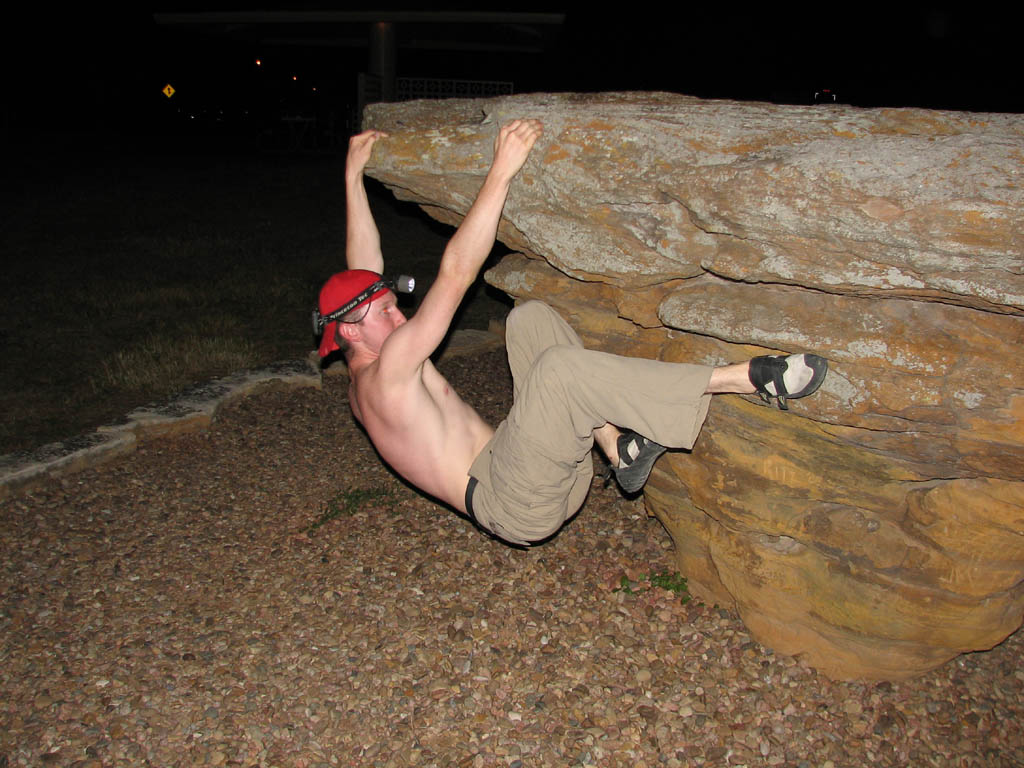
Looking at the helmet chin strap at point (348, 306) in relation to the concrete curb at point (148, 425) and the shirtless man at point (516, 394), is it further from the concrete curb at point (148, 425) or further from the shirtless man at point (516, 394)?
the concrete curb at point (148, 425)

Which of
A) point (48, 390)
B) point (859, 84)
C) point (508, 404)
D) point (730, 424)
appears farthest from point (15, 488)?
point (859, 84)

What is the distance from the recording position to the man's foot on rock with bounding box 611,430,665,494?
3.19 metres

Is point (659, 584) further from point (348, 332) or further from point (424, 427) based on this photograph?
point (348, 332)

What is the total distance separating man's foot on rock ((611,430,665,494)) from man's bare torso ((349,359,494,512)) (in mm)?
650

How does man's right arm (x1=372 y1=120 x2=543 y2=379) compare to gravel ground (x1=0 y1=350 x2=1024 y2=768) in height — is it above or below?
above

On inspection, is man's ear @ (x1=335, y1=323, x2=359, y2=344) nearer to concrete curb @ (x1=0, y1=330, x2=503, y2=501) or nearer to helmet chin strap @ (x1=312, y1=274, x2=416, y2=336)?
helmet chin strap @ (x1=312, y1=274, x2=416, y2=336)

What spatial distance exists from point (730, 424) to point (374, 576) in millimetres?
1990

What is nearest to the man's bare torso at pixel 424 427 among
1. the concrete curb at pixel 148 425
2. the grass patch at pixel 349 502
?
the grass patch at pixel 349 502

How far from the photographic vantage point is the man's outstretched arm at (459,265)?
292 centimetres

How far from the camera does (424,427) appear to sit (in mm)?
3279

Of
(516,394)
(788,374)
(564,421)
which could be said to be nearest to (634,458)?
(564,421)

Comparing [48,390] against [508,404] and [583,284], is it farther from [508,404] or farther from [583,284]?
[583,284]

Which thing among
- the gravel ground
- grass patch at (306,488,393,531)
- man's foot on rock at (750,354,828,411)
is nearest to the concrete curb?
the gravel ground

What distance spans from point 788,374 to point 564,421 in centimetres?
90
